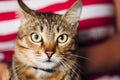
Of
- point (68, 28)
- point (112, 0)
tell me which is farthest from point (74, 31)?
point (112, 0)

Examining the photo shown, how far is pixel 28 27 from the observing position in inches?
21.3

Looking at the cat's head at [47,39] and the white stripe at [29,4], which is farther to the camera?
the white stripe at [29,4]

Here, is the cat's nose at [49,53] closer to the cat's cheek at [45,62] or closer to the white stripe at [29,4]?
the cat's cheek at [45,62]

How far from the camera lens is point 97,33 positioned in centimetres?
73

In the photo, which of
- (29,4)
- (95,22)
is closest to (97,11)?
(95,22)

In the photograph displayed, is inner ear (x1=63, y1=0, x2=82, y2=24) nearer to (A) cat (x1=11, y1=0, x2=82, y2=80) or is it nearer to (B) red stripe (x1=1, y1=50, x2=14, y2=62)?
(A) cat (x1=11, y1=0, x2=82, y2=80)

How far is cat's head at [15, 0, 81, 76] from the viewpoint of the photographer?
0.53 metres

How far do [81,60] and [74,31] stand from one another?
8cm

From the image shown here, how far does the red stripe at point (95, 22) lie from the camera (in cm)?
69

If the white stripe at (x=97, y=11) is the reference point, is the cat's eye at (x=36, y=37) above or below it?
below

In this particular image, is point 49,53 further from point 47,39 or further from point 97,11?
point 97,11

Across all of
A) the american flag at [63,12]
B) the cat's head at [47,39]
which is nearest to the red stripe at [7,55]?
the american flag at [63,12]

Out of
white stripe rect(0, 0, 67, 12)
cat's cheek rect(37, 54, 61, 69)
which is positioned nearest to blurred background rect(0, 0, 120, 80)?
white stripe rect(0, 0, 67, 12)

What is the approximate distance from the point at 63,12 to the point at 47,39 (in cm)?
12
